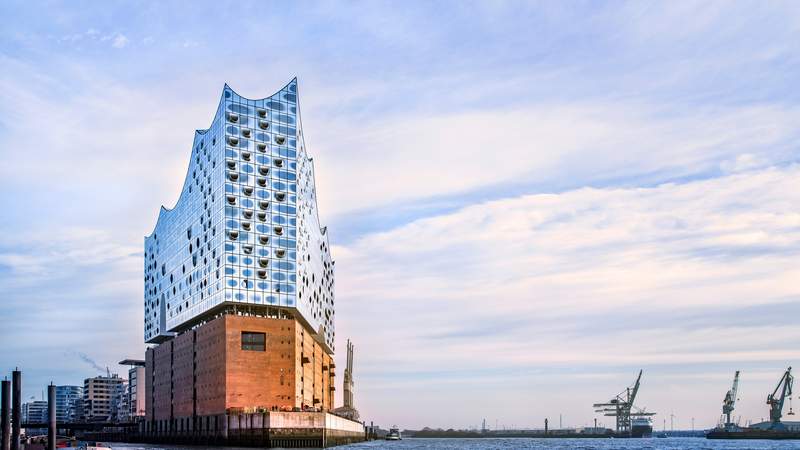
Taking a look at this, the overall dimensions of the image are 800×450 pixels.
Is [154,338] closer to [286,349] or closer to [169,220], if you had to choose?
[169,220]

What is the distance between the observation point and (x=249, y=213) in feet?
438

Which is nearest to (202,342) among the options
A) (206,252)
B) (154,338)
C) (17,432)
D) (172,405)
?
(206,252)

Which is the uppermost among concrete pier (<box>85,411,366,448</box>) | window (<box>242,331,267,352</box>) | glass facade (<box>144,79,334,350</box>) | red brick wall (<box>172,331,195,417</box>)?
glass facade (<box>144,79,334,350</box>)

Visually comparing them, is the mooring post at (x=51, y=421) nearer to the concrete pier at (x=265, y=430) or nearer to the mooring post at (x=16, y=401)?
the mooring post at (x=16, y=401)

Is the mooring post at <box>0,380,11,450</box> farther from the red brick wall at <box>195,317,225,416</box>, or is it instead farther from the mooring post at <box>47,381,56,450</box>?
the red brick wall at <box>195,317,225,416</box>

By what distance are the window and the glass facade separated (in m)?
4.65

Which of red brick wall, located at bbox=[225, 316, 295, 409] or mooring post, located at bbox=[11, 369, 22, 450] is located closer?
mooring post, located at bbox=[11, 369, 22, 450]

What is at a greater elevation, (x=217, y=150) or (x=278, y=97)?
(x=278, y=97)

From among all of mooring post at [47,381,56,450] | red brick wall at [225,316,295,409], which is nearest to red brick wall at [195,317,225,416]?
red brick wall at [225,316,295,409]

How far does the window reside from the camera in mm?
128750

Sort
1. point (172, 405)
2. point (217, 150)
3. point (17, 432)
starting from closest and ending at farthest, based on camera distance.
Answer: point (17, 432), point (217, 150), point (172, 405)

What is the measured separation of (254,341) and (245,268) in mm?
10627

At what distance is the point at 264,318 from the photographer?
13025 cm

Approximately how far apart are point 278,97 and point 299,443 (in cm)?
5294
